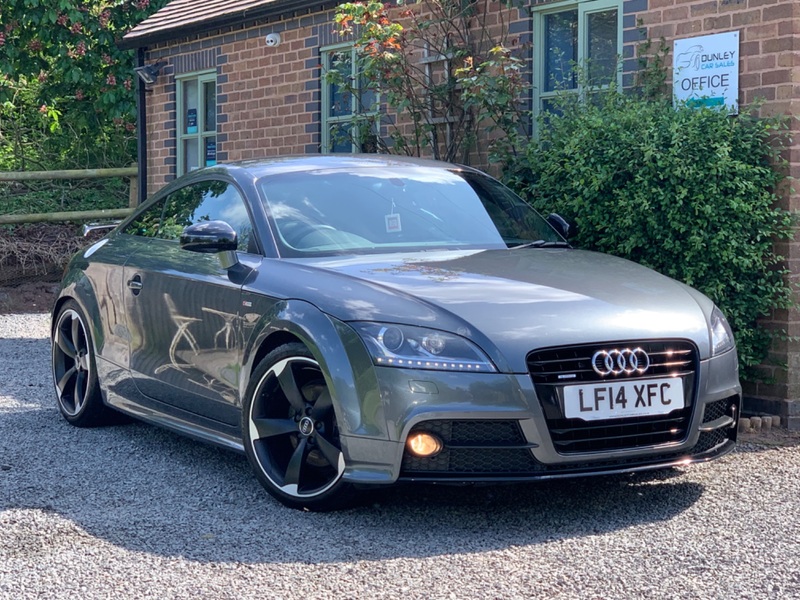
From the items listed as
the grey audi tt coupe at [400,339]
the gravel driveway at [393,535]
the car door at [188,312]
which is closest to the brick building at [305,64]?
the grey audi tt coupe at [400,339]

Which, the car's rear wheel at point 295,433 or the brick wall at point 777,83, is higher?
the brick wall at point 777,83

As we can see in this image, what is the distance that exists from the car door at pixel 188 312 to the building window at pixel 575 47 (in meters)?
3.33

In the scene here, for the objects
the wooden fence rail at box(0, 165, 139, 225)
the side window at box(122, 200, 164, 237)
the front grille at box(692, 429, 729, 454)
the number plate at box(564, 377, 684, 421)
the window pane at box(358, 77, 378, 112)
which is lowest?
the front grille at box(692, 429, 729, 454)

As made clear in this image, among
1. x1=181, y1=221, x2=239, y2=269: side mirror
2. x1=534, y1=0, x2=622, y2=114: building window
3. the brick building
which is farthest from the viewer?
x1=534, y1=0, x2=622, y2=114: building window

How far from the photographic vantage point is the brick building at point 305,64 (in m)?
7.07

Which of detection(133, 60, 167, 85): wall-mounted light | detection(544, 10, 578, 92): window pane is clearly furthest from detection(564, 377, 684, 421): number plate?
detection(133, 60, 167, 85): wall-mounted light

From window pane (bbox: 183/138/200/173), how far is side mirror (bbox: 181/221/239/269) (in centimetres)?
886

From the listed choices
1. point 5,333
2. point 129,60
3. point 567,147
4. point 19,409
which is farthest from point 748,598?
point 129,60

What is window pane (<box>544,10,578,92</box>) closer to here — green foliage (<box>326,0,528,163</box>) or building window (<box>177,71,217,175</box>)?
green foliage (<box>326,0,528,163</box>)

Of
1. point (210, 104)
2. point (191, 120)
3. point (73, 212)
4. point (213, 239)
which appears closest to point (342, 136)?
point (210, 104)

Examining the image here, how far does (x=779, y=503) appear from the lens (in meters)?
→ 4.91

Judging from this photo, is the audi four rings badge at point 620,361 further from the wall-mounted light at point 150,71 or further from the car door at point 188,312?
the wall-mounted light at point 150,71

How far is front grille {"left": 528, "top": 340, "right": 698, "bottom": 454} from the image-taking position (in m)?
4.33

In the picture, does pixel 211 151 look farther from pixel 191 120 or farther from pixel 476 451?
pixel 476 451
